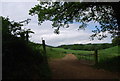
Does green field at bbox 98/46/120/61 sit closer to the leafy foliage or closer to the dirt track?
the dirt track

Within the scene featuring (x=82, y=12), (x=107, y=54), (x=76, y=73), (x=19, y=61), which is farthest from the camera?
(x=107, y=54)

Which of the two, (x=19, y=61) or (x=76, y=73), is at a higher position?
(x=19, y=61)

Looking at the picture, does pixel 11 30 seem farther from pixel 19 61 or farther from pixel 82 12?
pixel 82 12

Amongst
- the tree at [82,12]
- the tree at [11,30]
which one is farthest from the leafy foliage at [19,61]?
the tree at [82,12]

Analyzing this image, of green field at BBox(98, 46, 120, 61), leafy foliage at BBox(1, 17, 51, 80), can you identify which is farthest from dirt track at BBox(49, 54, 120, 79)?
green field at BBox(98, 46, 120, 61)

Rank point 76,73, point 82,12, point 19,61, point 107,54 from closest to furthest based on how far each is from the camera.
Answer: point 19,61 < point 76,73 < point 82,12 < point 107,54

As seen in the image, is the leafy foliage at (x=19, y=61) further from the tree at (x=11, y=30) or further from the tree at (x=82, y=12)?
the tree at (x=82, y=12)

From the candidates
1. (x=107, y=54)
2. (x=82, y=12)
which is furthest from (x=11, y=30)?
(x=107, y=54)

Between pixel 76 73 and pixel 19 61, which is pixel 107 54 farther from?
pixel 19 61

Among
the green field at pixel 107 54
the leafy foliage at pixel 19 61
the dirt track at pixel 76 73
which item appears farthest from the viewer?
the green field at pixel 107 54

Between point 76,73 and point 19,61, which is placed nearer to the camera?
point 19,61

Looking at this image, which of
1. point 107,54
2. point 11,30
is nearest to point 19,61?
point 11,30

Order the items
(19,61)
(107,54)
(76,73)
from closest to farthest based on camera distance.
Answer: (19,61), (76,73), (107,54)

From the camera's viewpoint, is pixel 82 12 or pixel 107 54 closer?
pixel 82 12
